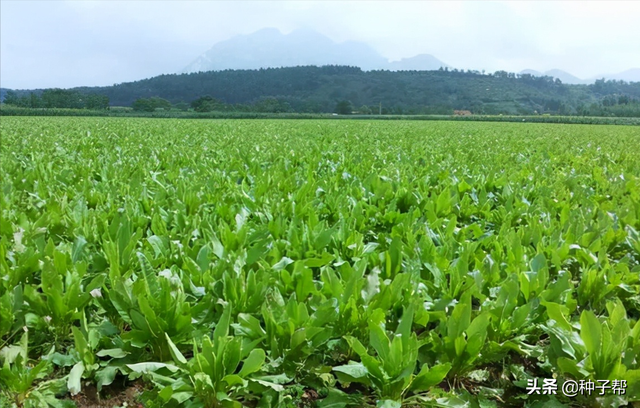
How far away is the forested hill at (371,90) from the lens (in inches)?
4166

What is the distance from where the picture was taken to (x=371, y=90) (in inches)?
4611

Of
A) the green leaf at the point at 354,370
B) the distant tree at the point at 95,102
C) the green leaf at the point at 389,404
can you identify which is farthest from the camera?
the distant tree at the point at 95,102

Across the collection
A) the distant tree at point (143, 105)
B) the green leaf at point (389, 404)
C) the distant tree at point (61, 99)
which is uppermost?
the distant tree at point (61, 99)

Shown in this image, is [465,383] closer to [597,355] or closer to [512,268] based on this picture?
[597,355]

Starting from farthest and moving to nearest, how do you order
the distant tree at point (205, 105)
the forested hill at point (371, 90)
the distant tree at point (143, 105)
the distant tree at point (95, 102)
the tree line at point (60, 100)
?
the forested hill at point (371, 90) → the distant tree at point (95, 102) → the distant tree at point (205, 105) → the tree line at point (60, 100) → the distant tree at point (143, 105)

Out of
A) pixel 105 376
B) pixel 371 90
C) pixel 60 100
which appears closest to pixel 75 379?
pixel 105 376

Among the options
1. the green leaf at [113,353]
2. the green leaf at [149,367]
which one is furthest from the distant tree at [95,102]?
the green leaf at [149,367]

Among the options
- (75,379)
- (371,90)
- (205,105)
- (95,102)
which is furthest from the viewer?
(371,90)

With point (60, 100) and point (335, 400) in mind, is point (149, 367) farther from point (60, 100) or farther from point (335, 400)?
point (60, 100)

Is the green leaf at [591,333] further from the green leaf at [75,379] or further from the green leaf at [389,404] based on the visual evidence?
the green leaf at [75,379]

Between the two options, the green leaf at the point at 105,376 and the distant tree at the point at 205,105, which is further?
the distant tree at the point at 205,105

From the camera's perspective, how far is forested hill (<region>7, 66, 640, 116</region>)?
106 meters

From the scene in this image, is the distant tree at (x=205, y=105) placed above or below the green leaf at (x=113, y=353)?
above

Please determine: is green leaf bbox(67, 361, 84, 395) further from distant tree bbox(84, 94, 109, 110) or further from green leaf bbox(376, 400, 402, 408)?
distant tree bbox(84, 94, 109, 110)
